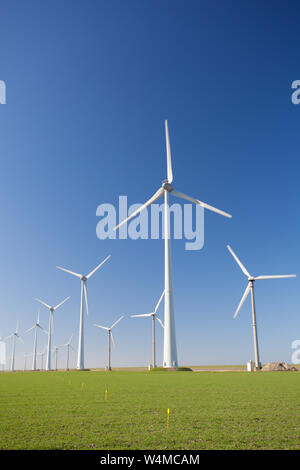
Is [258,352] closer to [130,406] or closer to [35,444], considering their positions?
[130,406]

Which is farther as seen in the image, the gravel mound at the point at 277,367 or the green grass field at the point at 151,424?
the gravel mound at the point at 277,367

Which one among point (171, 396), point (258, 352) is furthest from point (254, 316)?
point (171, 396)

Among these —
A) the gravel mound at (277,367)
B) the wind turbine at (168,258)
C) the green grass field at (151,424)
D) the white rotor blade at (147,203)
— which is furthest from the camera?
the white rotor blade at (147,203)

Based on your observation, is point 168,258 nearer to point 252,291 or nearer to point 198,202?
point 198,202

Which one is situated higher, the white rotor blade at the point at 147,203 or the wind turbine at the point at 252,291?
the white rotor blade at the point at 147,203

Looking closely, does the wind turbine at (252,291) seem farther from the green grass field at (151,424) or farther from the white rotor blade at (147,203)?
the green grass field at (151,424)

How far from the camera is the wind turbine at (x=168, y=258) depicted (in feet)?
233

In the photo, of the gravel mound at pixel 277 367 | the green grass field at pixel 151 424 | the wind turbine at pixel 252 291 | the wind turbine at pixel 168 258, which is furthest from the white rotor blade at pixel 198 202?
the green grass field at pixel 151 424

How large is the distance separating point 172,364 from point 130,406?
51855 millimetres

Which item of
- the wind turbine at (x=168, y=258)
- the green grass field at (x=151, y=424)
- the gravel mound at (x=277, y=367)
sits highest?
the wind turbine at (x=168, y=258)

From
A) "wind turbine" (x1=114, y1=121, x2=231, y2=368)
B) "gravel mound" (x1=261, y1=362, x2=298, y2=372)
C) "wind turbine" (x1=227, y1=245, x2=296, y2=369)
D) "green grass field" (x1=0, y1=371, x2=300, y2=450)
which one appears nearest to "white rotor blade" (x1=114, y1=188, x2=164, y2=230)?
"wind turbine" (x1=114, y1=121, x2=231, y2=368)

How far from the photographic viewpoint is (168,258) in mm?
76250
